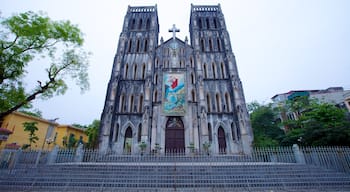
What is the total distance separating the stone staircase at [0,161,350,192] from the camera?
6.25 m

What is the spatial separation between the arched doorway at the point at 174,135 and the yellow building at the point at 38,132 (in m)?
12.8

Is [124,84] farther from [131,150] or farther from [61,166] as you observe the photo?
[61,166]

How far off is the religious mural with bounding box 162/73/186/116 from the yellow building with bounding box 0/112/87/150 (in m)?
13.4

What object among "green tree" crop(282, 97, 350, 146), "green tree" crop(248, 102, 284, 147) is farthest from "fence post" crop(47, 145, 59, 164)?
"green tree" crop(248, 102, 284, 147)

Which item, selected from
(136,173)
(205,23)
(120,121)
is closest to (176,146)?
(120,121)

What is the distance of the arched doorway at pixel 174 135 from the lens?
15062 millimetres

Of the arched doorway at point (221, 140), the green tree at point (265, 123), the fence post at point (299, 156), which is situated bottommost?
the fence post at point (299, 156)

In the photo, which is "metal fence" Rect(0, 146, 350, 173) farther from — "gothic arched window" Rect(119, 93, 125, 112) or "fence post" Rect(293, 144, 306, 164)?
"gothic arched window" Rect(119, 93, 125, 112)

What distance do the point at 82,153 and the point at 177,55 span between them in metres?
14.6

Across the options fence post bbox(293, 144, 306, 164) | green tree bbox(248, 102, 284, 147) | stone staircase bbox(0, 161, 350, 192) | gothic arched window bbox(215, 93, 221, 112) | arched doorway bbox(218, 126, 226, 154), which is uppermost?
gothic arched window bbox(215, 93, 221, 112)

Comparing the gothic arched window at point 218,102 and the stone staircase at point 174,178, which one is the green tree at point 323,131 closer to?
the stone staircase at point 174,178

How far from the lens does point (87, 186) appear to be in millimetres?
6402

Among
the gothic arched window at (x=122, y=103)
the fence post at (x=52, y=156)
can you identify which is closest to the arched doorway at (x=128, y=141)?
the gothic arched window at (x=122, y=103)

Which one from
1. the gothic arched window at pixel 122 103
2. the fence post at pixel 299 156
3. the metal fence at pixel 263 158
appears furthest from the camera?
the gothic arched window at pixel 122 103
